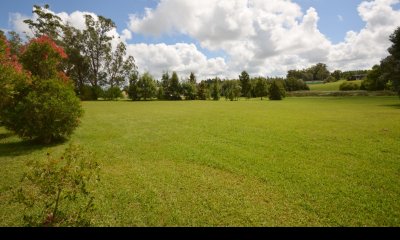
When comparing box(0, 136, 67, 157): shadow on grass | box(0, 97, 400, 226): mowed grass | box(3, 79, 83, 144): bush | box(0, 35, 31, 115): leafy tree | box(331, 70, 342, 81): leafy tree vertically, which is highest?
box(331, 70, 342, 81): leafy tree

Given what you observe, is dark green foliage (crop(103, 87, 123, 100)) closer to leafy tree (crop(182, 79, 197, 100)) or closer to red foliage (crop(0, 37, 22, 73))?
leafy tree (crop(182, 79, 197, 100))

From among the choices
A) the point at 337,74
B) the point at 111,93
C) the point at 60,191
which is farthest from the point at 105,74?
the point at 337,74

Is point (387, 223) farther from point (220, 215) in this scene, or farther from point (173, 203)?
point (173, 203)

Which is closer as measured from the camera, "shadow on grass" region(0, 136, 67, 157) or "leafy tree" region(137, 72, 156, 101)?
"shadow on grass" region(0, 136, 67, 157)

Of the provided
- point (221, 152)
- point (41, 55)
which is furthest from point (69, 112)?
point (221, 152)

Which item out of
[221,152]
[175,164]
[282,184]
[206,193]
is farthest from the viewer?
[221,152]

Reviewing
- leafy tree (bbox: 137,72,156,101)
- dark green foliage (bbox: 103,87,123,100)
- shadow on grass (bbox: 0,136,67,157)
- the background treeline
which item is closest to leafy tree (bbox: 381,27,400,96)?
the background treeline

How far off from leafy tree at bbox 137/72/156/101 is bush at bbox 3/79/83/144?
47630 mm

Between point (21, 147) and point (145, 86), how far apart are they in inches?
1932

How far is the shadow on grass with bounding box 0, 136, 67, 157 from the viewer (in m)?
10.7

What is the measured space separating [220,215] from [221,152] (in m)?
5.34

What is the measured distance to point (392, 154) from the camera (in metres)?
10.2

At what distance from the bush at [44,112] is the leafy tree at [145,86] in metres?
47.6

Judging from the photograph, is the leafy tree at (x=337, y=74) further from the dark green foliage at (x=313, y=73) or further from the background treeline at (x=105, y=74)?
the background treeline at (x=105, y=74)
